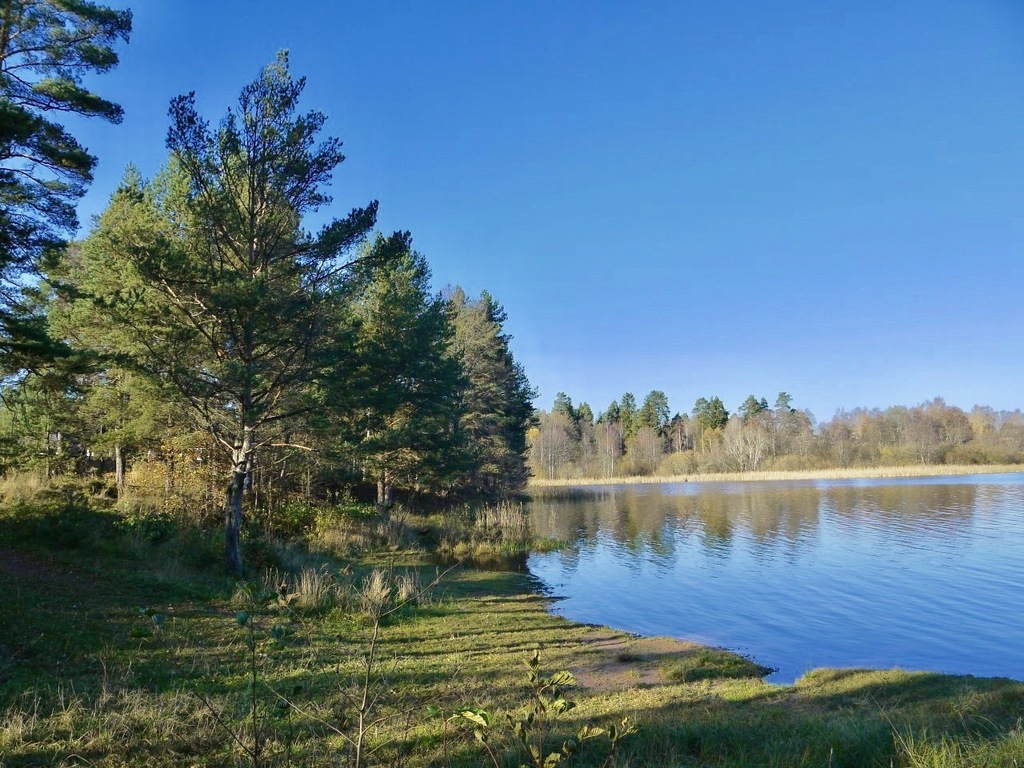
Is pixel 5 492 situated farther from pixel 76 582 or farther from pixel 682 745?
pixel 682 745

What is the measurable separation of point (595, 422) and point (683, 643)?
113314mm

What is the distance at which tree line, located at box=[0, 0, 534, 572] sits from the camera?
11281mm

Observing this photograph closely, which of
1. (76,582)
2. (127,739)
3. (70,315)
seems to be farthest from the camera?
(70,315)

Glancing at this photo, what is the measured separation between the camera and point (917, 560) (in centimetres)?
2120

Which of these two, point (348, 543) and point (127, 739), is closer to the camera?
point (127, 739)

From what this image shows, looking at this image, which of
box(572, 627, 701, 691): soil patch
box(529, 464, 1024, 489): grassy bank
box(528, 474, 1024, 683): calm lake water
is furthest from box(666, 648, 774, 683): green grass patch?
box(529, 464, 1024, 489): grassy bank

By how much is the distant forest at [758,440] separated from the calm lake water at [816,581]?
4540cm

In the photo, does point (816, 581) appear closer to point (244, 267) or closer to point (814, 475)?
point (244, 267)

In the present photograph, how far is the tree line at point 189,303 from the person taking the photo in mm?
11281

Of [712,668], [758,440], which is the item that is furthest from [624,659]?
[758,440]

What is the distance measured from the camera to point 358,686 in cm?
690

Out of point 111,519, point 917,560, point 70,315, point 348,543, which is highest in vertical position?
point 70,315

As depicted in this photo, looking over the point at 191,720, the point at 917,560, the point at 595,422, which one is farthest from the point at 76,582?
the point at 595,422

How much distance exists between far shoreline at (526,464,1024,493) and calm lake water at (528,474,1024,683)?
31647 mm
